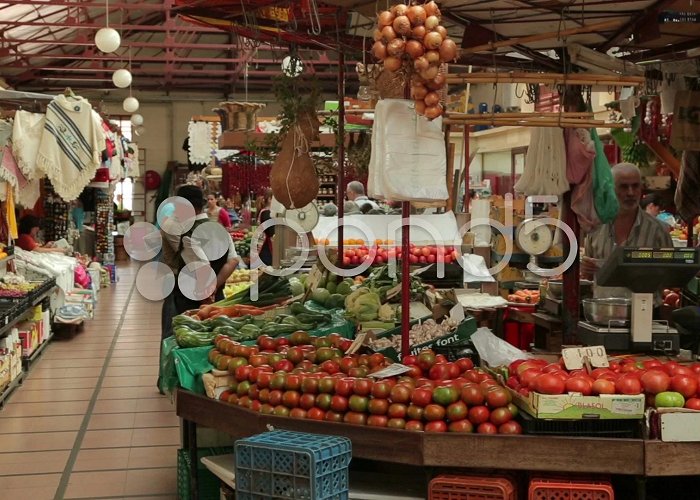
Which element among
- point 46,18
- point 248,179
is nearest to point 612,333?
point 248,179

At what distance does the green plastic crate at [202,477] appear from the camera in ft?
15.1

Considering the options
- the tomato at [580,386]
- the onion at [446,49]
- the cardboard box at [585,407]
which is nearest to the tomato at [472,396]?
the cardboard box at [585,407]

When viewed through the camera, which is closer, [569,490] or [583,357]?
Result: [569,490]

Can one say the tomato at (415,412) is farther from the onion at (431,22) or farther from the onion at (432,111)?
the onion at (431,22)

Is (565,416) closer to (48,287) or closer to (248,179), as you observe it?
(48,287)

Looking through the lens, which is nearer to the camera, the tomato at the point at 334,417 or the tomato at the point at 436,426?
the tomato at the point at 436,426

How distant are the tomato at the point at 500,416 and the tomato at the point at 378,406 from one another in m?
0.43

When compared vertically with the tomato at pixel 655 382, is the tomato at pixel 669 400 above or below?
below

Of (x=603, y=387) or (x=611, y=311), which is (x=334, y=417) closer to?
(x=603, y=387)

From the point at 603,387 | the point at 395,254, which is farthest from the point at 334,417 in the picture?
the point at 395,254

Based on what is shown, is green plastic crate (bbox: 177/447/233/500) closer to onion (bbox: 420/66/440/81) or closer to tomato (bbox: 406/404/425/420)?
tomato (bbox: 406/404/425/420)

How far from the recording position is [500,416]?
362 cm

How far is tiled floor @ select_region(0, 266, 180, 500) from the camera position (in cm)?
521

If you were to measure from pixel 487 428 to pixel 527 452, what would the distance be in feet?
0.57
